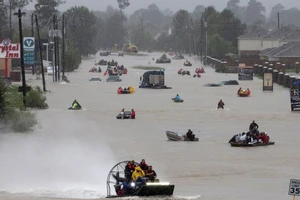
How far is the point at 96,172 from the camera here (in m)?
33.2

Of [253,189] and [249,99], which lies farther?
[249,99]

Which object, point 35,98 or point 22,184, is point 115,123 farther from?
point 22,184

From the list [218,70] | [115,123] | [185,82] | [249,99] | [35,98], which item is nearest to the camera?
[115,123]

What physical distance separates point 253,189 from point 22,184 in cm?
800

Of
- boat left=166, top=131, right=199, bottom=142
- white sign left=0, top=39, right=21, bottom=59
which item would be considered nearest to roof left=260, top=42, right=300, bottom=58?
white sign left=0, top=39, right=21, bottom=59

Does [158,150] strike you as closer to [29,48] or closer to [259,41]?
[29,48]

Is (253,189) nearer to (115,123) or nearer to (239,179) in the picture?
(239,179)

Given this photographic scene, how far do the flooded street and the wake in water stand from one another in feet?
0.11

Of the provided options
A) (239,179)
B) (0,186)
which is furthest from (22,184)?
(239,179)

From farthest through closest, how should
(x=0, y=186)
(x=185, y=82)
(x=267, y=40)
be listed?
1. (x=267, y=40)
2. (x=185, y=82)
3. (x=0, y=186)

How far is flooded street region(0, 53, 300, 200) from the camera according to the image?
30672 mm

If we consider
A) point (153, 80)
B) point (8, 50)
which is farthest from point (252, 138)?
point (153, 80)

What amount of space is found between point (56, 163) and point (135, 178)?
9.69 m

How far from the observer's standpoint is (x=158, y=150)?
41625 millimetres
